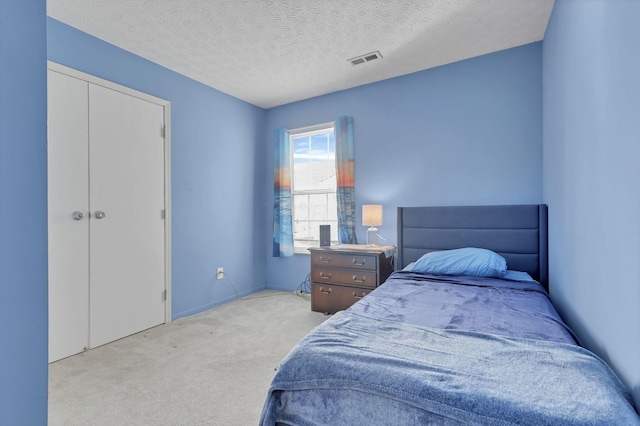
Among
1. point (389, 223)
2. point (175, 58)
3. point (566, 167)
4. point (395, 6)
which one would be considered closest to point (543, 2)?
point (395, 6)

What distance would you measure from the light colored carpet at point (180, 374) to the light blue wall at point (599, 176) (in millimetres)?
1683

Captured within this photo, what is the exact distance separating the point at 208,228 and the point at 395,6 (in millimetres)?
2851

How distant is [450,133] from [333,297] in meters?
2.09

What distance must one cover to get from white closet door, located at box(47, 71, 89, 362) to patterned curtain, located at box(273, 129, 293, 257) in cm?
210

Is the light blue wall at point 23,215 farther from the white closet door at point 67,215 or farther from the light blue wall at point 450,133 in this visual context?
the light blue wall at point 450,133

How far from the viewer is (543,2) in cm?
221

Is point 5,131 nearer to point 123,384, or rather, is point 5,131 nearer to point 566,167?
point 123,384

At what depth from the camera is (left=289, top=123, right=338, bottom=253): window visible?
398cm

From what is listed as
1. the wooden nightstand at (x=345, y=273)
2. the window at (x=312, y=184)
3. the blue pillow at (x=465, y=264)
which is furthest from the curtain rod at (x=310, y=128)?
the blue pillow at (x=465, y=264)

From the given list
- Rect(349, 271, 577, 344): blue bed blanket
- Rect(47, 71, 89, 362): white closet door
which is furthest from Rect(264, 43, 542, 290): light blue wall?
Rect(47, 71, 89, 362): white closet door

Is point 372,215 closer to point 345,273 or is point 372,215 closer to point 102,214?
point 345,273

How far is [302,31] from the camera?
8.24 ft

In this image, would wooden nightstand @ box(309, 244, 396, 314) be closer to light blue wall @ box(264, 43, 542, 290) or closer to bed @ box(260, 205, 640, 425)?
light blue wall @ box(264, 43, 542, 290)

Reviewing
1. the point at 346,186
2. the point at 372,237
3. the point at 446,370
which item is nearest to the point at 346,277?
the point at 372,237
